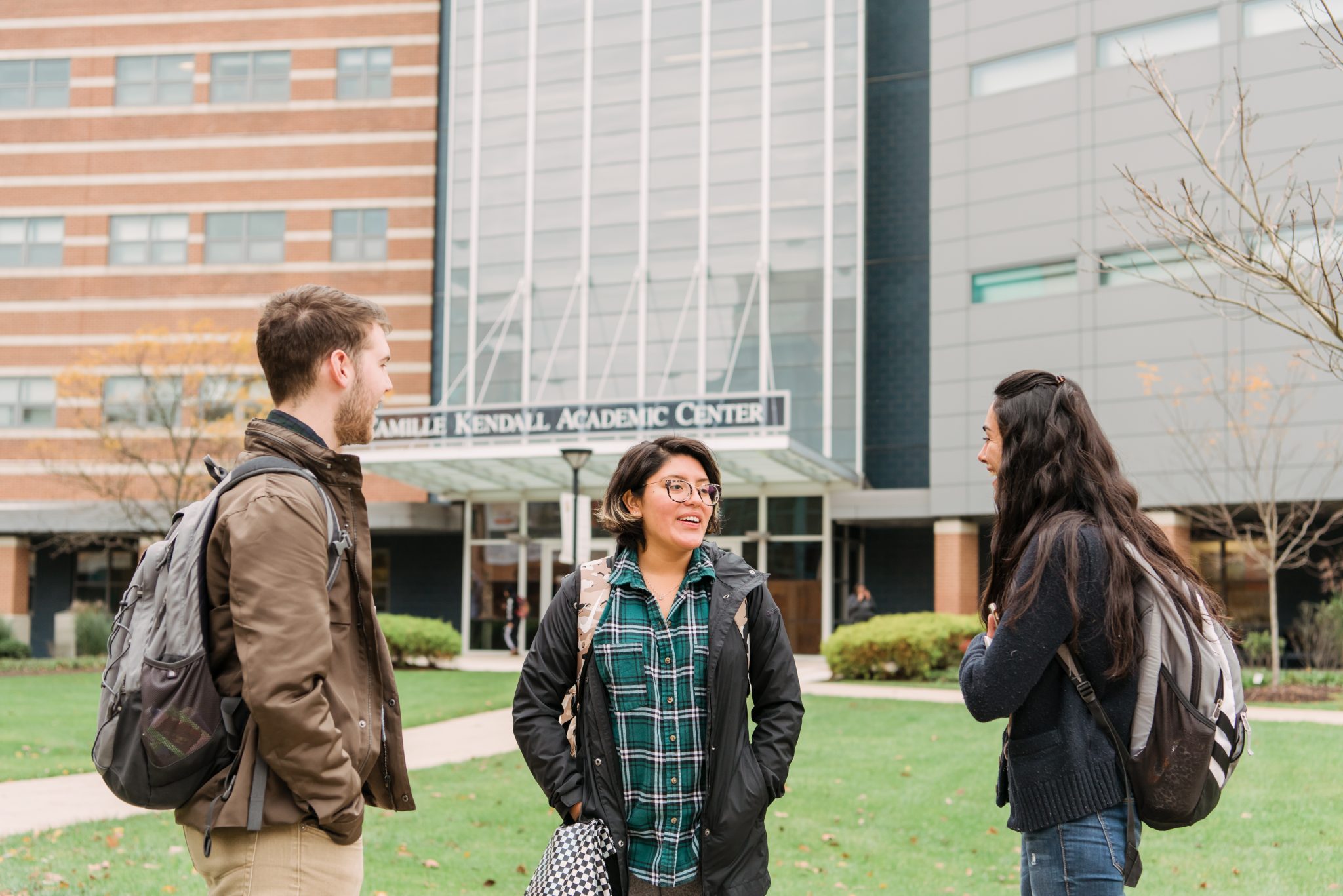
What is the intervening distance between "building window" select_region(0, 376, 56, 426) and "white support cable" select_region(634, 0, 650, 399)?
667 inches

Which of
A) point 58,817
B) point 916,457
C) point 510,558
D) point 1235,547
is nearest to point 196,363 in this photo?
point 510,558

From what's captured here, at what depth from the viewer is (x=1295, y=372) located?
76.4 ft

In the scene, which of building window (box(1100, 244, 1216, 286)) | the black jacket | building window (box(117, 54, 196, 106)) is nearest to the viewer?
the black jacket

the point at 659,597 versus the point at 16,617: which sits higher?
the point at 659,597

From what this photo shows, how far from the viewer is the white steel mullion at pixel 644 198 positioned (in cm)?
3036

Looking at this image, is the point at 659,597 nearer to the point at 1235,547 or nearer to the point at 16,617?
the point at 1235,547

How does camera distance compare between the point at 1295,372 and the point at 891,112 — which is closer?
the point at 1295,372

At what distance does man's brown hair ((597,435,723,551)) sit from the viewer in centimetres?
395

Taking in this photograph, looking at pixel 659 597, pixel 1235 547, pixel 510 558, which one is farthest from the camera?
pixel 510 558

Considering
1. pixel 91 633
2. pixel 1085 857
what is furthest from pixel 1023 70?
pixel 1085 857

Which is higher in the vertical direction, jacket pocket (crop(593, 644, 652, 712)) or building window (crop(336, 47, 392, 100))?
building window (crop(336, 47, 392, 100))

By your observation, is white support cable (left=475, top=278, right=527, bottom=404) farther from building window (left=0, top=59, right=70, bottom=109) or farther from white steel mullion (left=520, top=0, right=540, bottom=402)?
building window (left=0, top=59, right=70, bottom=109)

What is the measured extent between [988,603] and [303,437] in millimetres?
1895

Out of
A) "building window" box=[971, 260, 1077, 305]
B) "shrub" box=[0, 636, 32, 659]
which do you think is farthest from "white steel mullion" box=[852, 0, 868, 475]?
"shrub" box=[0, 636, 32, 659]
